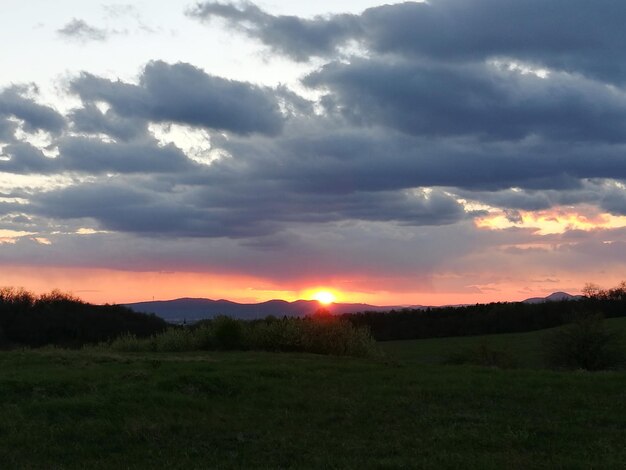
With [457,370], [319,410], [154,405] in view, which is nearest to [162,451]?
[154,405]

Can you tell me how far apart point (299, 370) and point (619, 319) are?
72715mm

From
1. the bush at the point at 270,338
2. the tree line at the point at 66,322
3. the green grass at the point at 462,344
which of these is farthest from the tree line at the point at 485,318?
the bush at the point at 270,338

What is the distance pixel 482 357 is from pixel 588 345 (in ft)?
20.2

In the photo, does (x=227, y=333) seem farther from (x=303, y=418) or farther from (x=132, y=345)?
(x=303, y=418)

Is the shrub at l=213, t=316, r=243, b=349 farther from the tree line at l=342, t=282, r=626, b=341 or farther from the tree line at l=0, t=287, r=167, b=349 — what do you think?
the tree line at l=342, t=282, r=626, b=341

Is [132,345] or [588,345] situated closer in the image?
[588,345]

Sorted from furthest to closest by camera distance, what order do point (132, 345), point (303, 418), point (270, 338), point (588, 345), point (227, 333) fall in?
point (132, 345), point (227, 333), point (270, 338), point (588, 345), point (303, 418)

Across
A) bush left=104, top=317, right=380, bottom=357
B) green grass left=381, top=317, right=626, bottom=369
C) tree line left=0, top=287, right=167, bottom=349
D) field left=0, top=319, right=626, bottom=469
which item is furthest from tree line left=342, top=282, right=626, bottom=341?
field left=0, top=319, right=626, bottom=469

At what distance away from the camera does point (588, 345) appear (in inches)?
1613

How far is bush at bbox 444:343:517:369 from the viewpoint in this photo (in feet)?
135

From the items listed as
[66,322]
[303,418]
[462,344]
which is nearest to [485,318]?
[462,344]

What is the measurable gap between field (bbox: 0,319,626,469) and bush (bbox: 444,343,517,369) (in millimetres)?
18281

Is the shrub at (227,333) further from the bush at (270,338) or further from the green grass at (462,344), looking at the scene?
the green grass at (462,344)

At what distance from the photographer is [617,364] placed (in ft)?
135
